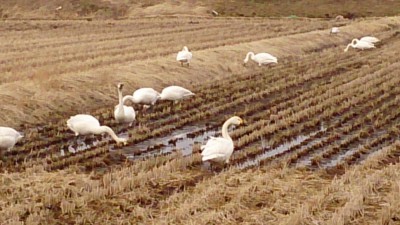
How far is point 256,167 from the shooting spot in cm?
838

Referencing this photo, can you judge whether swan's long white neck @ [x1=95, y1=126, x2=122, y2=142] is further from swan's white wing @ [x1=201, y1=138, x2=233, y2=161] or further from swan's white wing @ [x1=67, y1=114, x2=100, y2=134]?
swan's white wing @ [x1=201, y1=138, x2=233, y2=161]

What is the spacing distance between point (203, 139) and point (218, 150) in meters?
1.88

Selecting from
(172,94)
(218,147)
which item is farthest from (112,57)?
(218,147)

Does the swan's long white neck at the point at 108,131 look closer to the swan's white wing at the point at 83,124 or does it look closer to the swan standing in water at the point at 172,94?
the swan's white wing at the point at 83,124

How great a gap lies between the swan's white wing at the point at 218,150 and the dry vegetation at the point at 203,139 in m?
0.19

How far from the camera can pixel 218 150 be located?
8.24m

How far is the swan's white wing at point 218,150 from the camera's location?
324 inches

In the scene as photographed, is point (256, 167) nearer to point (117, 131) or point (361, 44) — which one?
point (117, 131)

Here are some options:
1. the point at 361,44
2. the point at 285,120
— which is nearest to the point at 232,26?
the point at 361,44

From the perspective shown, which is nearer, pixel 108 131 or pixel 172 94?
pixel 108 131

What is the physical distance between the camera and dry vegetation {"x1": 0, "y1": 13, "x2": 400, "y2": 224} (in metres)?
6.82

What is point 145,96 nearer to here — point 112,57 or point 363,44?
point 112,57

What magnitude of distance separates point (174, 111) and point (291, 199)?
5.15 m

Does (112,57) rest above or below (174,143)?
above
